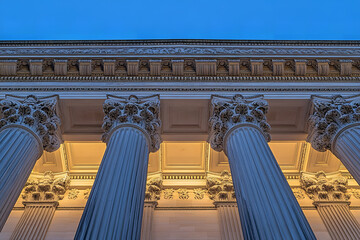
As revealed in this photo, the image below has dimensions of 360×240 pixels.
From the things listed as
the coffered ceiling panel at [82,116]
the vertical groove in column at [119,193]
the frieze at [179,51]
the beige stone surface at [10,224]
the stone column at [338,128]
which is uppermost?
the frieze at [179,51]

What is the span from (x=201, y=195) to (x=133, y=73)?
6094 millimetres

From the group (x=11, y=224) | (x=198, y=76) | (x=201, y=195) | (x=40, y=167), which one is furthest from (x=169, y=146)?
(x=11, y=224)

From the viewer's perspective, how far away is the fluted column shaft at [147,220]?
12.8 metres

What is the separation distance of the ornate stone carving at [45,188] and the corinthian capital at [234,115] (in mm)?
7235

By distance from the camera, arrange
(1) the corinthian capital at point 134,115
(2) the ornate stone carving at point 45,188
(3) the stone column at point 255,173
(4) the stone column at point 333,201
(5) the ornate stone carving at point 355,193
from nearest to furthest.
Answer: (3) the stone column at point 255,173
(1) the corinthian capital at point 134,115
(4) the stone column at point 333,201
(2) the ornate stone carving at point 45,188
(5) the ornate stone carving at point 355,193

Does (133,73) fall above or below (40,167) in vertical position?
above

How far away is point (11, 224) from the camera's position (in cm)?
1363

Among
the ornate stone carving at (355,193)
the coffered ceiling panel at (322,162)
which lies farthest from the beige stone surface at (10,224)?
the ornate stone carving at (355,193)

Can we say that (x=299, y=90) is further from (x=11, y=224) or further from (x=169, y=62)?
(x=11, y=224)

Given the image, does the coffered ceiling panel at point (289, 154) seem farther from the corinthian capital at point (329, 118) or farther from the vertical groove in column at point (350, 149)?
the vertical groove in column at point (350, 149)

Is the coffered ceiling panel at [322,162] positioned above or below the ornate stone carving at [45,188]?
above

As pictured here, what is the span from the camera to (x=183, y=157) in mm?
15945

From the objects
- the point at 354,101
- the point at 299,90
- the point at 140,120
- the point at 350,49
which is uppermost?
the point at 350,49

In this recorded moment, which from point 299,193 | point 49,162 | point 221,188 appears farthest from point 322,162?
point 49,162
